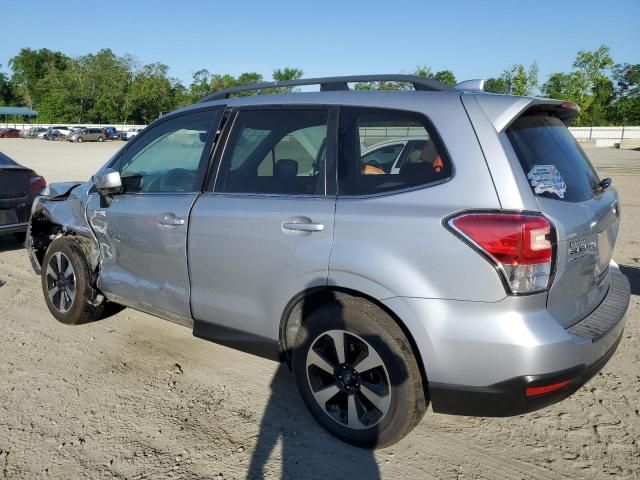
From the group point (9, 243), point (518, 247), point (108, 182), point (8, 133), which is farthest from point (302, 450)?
point (8, 133)

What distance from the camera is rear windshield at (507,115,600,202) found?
8.07ft

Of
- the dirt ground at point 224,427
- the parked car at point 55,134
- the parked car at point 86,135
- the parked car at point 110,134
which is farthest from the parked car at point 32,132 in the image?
the dirt ground at point 224,427

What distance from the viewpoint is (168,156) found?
3930mm

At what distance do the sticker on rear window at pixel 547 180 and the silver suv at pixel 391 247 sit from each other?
0.03 feet

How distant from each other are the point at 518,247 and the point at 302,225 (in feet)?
3.53

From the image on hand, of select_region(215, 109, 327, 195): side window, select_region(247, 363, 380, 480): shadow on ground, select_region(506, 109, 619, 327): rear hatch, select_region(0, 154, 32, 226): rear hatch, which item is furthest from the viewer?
select_region(0, 154, 32, 226): rear hatch

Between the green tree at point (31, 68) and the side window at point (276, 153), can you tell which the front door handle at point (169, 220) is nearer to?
the side window at point (276, 153)

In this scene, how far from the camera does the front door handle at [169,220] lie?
132 inches

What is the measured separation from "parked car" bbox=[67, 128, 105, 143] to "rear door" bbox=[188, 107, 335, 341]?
174 feet

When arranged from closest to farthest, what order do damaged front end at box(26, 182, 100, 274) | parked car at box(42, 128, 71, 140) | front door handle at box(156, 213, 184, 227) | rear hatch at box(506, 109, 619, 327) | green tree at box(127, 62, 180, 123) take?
rear hatch at box(506, 109, 619, 327)
front door handle at box(156, 213, 184, 227)
damaged front end at box(26, 182, 100, 274)
parked car at box(42, 128, 71, 140)
green tree at box(127, 62, 180, 123)

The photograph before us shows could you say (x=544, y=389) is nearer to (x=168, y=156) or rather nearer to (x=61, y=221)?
(x=168, y=156)

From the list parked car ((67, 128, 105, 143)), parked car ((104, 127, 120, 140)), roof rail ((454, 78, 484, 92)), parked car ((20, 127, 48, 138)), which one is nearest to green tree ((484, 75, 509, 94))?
roof rail ((454, 78, 484, 92))

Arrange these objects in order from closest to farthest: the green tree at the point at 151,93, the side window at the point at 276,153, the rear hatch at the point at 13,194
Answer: the side window at the point at 276,153, the rear hatch at the point at 13,194, the green tree at the point at 151,93

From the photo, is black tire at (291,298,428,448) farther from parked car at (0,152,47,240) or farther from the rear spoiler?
parked car at (0,152,47,240)
